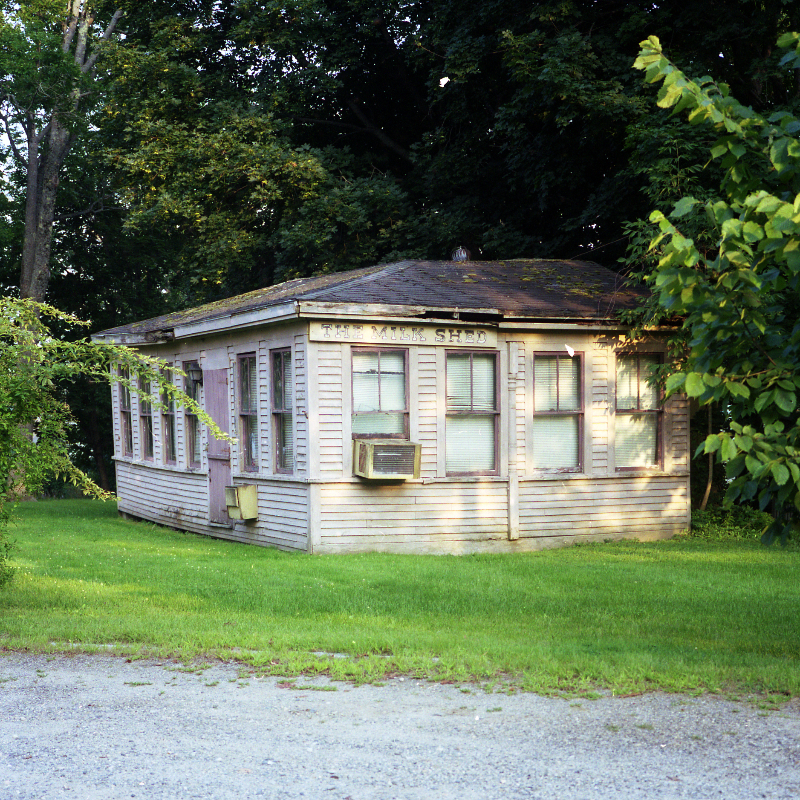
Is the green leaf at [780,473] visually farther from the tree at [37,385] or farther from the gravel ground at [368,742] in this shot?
the tree at [37,385]

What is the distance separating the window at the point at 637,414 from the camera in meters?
14.8

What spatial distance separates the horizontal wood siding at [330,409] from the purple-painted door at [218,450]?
272cm

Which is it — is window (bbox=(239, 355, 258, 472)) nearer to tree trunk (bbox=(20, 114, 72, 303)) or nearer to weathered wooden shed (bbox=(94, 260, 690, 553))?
weathered wooden shed (bbox=(94, 260, 690, 553))

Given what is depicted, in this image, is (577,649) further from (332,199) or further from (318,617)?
(332,199)

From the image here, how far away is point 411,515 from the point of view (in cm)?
1352

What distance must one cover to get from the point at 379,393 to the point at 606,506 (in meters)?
3.92

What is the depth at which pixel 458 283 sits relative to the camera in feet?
48.9

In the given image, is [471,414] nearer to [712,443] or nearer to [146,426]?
[146,426]

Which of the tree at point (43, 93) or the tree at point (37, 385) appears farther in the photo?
the tree at point (43, 93)

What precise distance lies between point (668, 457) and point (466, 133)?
1134 centimetres

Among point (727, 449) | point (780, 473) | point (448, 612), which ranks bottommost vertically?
point (448, 612)

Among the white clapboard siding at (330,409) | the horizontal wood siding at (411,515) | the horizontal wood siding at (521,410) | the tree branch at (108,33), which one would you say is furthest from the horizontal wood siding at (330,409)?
the tree branch at (108,33)

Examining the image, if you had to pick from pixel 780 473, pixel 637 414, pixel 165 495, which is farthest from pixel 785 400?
pixel 165 495

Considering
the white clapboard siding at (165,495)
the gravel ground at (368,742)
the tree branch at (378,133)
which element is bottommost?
the white clapboard siding at (165,495)
